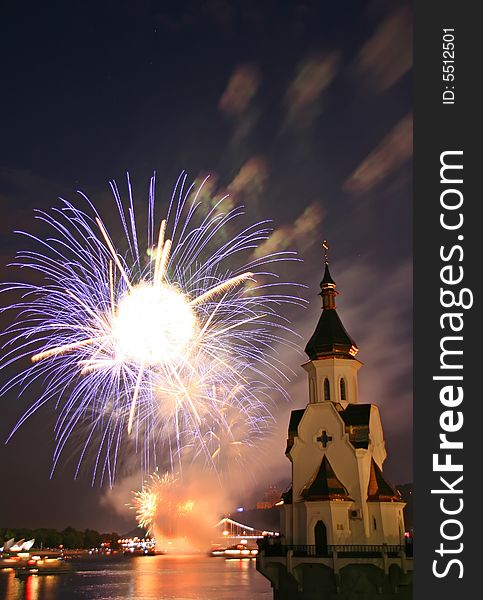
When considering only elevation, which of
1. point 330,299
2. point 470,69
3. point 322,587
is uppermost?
point 330,299

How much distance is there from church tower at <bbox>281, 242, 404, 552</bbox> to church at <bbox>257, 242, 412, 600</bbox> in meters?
0.05

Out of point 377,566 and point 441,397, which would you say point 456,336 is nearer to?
point 441,397

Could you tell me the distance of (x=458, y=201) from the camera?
16.0 m

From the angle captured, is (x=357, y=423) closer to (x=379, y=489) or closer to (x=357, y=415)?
(x=357, y=415)

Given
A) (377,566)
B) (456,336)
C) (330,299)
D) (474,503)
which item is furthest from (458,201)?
(330,299)

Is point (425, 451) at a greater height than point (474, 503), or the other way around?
point (425, 451)

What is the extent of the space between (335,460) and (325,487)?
2123 millimetres

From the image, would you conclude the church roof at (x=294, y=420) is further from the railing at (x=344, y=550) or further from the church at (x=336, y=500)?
the railing at (x=344, y=550)

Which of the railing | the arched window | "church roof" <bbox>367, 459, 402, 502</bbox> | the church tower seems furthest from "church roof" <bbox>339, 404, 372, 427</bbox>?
the railing

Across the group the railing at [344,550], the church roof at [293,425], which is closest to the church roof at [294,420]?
the church roof at [293,425]

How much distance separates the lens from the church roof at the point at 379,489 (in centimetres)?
3666

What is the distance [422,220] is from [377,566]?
23.1 m

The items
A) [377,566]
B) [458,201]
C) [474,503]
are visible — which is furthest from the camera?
[377,566]

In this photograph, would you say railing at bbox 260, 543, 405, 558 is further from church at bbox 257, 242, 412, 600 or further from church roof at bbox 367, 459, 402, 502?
church roof at bbox 367, 459, 402, 502
